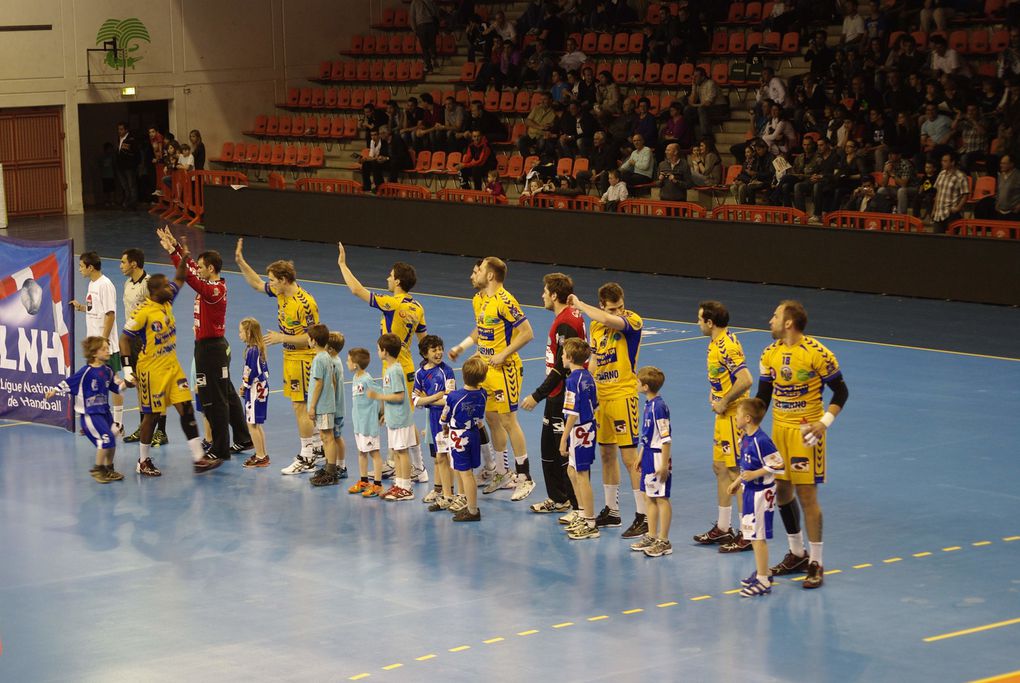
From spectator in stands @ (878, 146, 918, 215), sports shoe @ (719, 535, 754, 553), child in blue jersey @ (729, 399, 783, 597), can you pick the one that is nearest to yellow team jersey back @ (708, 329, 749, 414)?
child in blue jersey @ (729, 399, 783, 597)

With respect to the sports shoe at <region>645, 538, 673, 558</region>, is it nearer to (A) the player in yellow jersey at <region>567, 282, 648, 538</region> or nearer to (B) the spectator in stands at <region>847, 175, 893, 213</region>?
(A) the player in yellow jersey at <region>567, 282, 648, 538</region>

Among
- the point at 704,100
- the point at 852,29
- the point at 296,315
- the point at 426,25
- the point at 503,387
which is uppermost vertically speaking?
the point at 426,25

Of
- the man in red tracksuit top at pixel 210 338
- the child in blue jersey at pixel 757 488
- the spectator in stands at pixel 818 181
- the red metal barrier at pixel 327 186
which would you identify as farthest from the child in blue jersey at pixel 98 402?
the red metal barrier at pixel 327 186

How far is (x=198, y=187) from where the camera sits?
3816 centimetres

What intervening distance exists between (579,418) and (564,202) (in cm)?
1860

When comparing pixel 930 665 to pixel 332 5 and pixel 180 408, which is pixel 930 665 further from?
pixel 332 5

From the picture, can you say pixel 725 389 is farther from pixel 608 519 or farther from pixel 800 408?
pixel 608 519

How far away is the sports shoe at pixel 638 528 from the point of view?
12.7 m

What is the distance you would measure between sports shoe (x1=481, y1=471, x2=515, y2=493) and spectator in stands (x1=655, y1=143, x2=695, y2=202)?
16226mm

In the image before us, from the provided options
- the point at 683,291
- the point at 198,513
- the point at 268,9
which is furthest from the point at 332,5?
the point at 198,513

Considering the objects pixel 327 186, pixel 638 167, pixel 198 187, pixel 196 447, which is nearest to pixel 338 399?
pixel 196 447

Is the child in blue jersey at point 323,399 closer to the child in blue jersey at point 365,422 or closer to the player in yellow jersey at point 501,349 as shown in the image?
the child in blue jersey at point 365,422

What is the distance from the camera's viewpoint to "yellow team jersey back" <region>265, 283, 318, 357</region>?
14.8 meters

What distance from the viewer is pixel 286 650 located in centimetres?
1022
